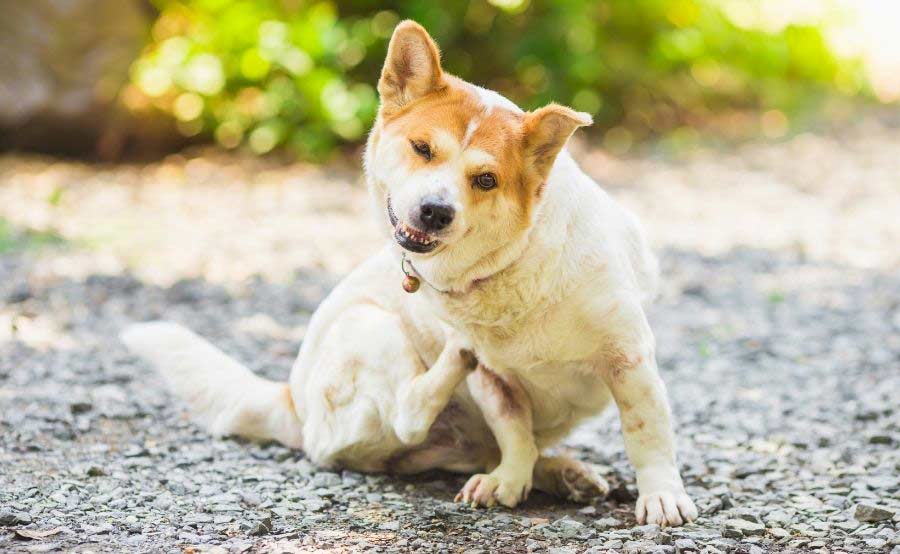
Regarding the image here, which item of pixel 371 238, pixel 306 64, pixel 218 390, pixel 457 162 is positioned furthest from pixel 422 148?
pixel 306 64

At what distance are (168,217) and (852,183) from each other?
531 centimetres

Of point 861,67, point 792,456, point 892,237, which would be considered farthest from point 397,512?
point 861,67

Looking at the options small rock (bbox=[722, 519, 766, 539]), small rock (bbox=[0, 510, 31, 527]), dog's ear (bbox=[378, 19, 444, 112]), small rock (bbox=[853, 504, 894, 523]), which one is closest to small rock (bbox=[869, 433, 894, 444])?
small rock (bbox=[853, 504, 894, 523])

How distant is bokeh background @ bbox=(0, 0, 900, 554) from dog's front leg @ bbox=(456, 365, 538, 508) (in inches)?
3.6

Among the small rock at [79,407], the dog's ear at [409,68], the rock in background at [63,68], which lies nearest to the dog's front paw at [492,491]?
the dog's ear at [409,68]

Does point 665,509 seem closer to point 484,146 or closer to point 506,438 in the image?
point 506,438

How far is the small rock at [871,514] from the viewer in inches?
126

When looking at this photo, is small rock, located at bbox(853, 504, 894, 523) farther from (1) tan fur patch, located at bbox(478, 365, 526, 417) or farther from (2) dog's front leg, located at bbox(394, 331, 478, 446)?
(2) dog's front leg, located at bbox(394, 331, 478, 446)

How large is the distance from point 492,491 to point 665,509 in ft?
1.80

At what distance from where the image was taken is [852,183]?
28.3 ft

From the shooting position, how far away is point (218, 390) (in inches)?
158

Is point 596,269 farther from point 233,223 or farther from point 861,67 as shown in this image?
point 861,67

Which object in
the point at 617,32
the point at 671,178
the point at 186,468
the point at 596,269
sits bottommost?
the point at 186,468

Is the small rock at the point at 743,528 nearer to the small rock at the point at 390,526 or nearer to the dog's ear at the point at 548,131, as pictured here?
the small rock at the point at 390,526
